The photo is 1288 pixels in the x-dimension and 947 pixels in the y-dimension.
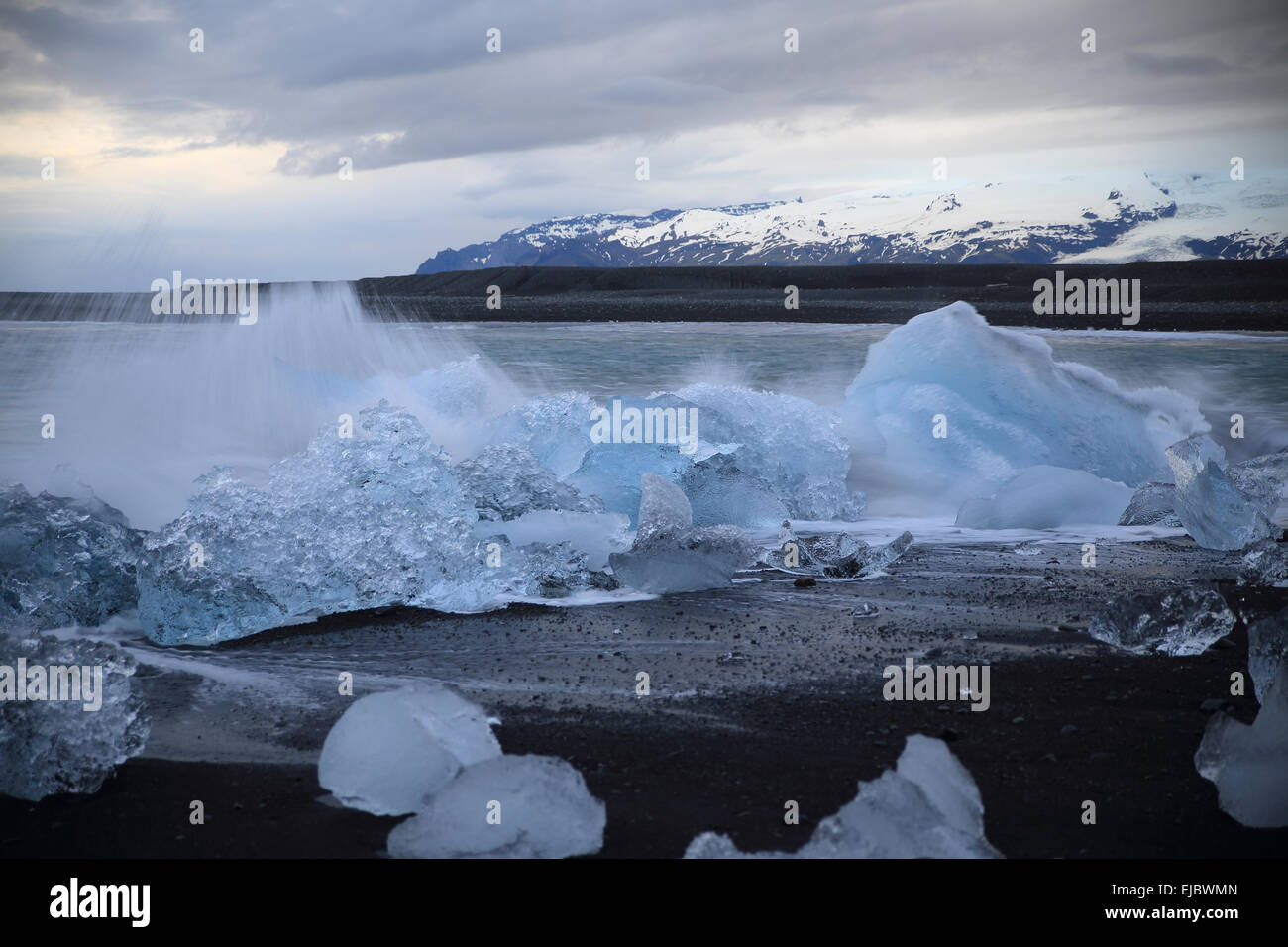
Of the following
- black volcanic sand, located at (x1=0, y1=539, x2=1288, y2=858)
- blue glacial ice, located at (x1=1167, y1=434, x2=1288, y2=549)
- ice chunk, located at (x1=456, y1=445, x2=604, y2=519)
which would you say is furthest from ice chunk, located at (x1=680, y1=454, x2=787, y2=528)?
blue glacial ice, located at (x1=1167, y1=434, x2=1288, y2=549)

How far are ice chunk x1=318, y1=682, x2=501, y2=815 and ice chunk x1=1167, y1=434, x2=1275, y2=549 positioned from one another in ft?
16.0

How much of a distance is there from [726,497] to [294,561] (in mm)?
3106

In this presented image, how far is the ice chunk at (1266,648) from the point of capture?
3.55 m

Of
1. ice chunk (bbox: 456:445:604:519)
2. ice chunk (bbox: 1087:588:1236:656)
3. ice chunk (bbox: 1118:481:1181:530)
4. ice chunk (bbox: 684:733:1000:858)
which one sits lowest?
ice chunk (bbox: 684:733:1000:858)

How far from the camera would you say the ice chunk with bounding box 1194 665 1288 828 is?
281 cm

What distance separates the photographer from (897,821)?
8.55 ft

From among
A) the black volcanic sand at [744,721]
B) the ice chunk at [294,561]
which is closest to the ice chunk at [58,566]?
the ice chunk at [294,561]

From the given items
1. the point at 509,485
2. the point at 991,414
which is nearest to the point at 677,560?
the point at 509,485

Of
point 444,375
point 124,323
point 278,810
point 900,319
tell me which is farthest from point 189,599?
point 900,319

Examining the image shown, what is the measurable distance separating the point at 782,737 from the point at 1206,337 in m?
18.6

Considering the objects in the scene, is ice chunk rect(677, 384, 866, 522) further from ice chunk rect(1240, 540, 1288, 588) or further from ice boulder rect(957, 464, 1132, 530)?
ice chunk rect(1240, 540, 1288, 588)

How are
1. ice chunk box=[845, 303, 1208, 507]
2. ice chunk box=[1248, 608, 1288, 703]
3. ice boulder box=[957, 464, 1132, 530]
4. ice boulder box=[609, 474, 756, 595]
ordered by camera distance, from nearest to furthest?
1. ice chunk box=[1248, 608, 1288, 703]
2. ice boulder box=[609, 474, 756, 595]
3. ice boulder box=[957, 464, 1132, 530]
4. ice chunk box=[845, 303, 1208, 507]

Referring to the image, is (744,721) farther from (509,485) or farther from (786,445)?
(786,445)

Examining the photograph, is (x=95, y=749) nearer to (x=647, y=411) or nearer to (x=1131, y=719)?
(x=1131, y=719)
